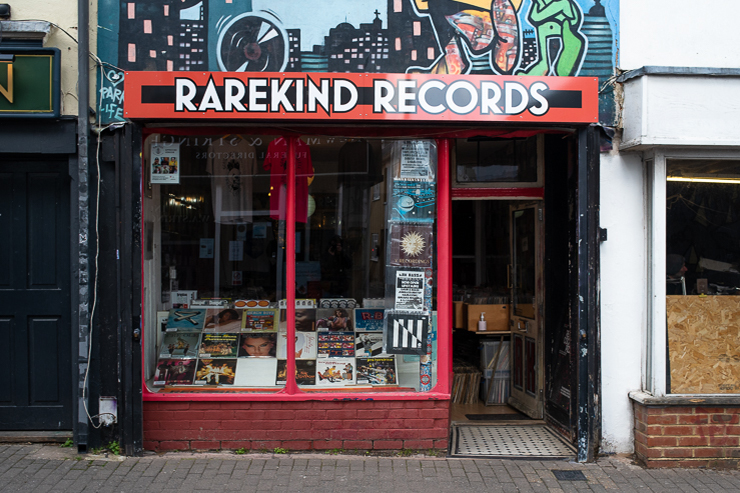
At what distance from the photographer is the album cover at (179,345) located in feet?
17.0

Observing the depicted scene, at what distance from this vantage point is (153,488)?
4168mm

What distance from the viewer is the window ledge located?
4630 millimetres

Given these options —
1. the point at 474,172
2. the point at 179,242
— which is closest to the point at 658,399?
the point at 474,172

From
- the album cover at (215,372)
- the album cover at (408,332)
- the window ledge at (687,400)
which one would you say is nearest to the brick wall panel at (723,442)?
the window ledge at (687,400)

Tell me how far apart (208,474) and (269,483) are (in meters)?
0.52

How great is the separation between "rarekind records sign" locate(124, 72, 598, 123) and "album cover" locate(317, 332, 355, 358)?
6.65 feet

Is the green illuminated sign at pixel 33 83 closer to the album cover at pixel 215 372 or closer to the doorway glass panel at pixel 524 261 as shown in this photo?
the album cover at pixel 215 372

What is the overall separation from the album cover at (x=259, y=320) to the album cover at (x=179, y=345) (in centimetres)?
47

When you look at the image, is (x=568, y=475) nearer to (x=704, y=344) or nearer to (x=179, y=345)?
(x=704, y=344)

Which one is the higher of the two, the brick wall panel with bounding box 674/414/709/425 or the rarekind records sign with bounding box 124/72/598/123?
the rarekind records sign with bounding box 124/72/598/123

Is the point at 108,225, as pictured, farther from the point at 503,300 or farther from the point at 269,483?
the point at 503,300

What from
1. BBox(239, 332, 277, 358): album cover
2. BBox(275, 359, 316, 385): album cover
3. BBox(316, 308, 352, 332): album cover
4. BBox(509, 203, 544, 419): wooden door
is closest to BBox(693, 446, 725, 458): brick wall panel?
BBox(509, 203, 544, 419): wooden door

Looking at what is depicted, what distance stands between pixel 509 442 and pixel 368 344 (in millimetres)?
1586

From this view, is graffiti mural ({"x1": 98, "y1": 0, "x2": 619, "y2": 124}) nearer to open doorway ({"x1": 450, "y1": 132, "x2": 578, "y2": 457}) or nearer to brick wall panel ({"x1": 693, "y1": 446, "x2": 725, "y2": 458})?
open doorway ({"x1": 450, "y1": 132, "x2": 578, "y2": 457})
